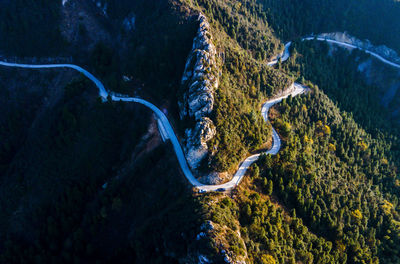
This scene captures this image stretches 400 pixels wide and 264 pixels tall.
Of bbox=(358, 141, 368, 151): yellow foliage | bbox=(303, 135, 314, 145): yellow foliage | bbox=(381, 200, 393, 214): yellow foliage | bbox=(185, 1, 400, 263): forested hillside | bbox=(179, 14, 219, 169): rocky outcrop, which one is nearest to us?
bbox=(185, 1, 400, 263): forested hillside

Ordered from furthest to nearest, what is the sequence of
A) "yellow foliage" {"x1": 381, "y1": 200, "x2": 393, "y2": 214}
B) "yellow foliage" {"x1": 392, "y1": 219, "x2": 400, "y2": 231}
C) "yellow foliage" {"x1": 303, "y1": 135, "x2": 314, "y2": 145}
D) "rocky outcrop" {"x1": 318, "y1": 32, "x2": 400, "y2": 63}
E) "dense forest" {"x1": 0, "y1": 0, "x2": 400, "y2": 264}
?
"rocky outcrop" {"x1": 318, "y1": 32, "x2": 400, "y2": 63}, "yellow foliage" {"x1": 303, "y1": 135, "x2": 314, "y2": 145}, "yellow foliage" {"x1": 381, "y1": 200, "x2": 393, "y2": 214}, "yellow foliage" {"x1": 392, "y1": 219, "x2": 400, "y2": 231}, "dense forest" {"x1": 0, "y1": 0, "x2": 400, "y2": 264}

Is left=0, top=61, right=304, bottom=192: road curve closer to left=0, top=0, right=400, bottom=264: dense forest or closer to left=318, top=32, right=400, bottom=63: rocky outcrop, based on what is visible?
left=0, top=0, right=400, bottom=264: dense forest

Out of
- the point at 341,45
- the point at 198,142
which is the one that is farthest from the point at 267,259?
the point at 341,45

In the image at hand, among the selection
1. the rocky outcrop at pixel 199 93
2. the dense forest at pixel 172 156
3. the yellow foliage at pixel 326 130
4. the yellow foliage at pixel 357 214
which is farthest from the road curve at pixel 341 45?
the yellow foliage at pixel 357 214

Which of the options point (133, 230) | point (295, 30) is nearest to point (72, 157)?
point (133, 230)

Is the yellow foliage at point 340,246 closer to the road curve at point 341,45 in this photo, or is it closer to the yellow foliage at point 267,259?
the yellow foliage at point 267,259

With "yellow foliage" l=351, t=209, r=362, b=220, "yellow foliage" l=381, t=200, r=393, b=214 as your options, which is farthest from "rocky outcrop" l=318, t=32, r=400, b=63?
"yellow foliage" l=351, t=209, r=362, b=220

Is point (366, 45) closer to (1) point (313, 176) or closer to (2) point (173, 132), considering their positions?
(1) point (313, 176)
